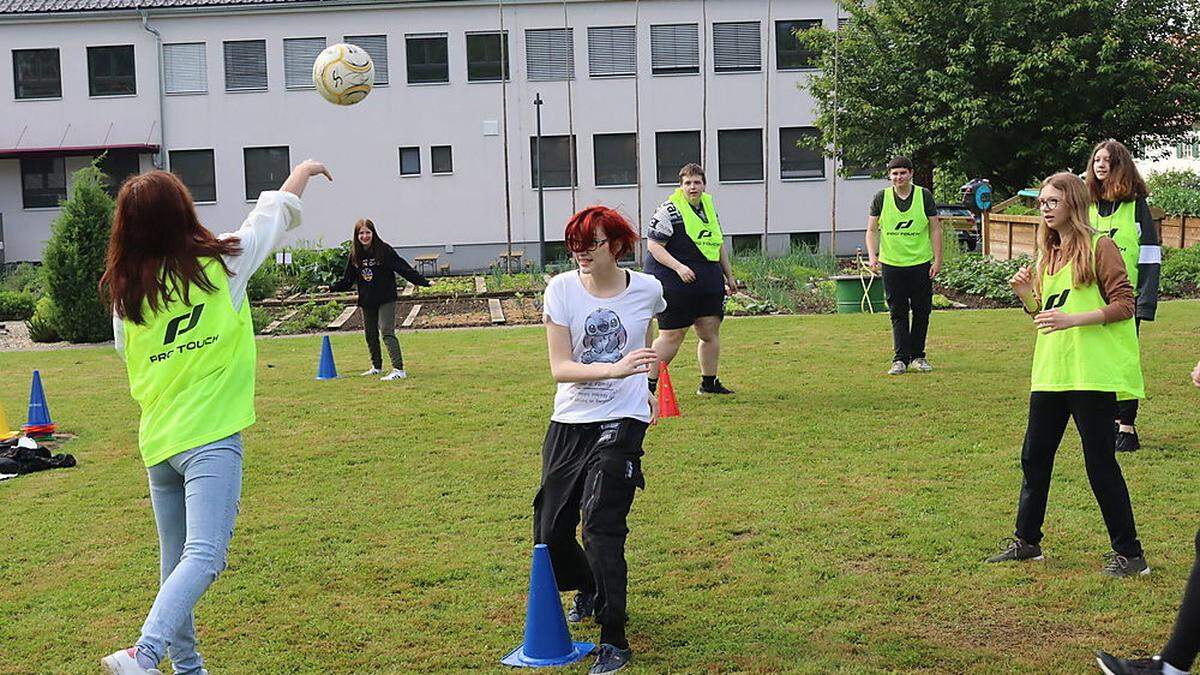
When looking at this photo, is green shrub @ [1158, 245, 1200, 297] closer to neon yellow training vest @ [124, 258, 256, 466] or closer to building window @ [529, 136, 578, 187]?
neon yellow training vest @ [124, 258, 256, 466]

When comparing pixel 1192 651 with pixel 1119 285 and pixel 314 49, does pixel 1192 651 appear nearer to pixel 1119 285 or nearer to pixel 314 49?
pixel 1119 285

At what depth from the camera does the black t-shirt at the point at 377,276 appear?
13.7 metres

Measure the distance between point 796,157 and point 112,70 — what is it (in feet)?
63.0

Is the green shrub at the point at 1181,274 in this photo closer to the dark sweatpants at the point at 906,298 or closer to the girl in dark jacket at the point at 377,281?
the dark sweatpants at the point at 906,298

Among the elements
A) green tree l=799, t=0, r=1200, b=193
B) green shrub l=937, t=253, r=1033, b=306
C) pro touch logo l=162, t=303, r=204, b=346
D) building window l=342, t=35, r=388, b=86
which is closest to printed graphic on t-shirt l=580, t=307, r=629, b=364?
pro touch logo l=162, t=303, r=204, b=346

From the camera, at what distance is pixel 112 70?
1458 inches

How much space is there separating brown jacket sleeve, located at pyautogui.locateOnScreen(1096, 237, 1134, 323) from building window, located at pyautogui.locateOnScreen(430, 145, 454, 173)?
103 feet

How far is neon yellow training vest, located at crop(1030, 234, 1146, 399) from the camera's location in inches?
238

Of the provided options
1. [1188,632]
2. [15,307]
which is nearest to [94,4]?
→ [15,307]

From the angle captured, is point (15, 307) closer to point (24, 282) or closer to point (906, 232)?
point (24, 282)

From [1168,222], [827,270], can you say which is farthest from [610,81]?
[1168,222]

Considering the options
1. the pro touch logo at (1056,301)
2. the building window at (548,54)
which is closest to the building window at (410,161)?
the building window at (548,54)

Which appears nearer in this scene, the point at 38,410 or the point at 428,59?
the point at 38,410

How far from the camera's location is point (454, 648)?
542 centimetres
